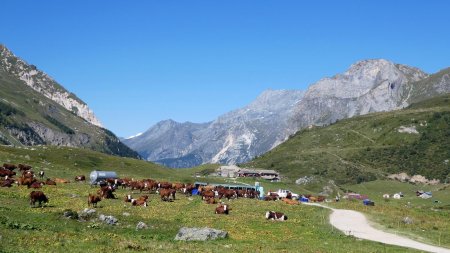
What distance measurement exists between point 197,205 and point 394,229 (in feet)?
79.1

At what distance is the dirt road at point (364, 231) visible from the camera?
3803cm

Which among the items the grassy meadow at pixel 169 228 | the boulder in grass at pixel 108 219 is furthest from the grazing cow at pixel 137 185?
the boulder in grass at pixel 108 219

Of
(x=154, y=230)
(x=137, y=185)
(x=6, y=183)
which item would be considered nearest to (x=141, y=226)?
(x=154, y=230)

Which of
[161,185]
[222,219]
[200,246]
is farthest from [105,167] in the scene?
[200,246]

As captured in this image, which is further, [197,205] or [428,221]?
[197,205]

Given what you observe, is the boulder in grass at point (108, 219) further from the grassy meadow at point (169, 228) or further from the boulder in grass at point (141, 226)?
the boulder in grass at point (141, 226)

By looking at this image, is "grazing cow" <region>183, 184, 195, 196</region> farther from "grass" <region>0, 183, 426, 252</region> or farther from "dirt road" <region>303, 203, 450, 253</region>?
"dirt road" <region>303, 203, 450, 253</region>

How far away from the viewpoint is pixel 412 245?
38.0 metres

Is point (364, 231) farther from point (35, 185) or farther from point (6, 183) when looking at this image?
point (6, 183)

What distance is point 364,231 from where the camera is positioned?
151 ft

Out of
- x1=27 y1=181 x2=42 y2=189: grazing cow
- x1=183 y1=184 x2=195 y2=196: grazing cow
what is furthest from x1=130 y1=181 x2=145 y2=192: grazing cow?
x1=27 y1=181 x2=42 y2=189: grazing cow

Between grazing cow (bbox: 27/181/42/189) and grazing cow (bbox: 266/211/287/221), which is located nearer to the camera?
grazing cow (bbox: 266/211/287/221)

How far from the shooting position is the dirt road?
125 feet

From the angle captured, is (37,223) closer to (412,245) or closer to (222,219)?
(222,219)
